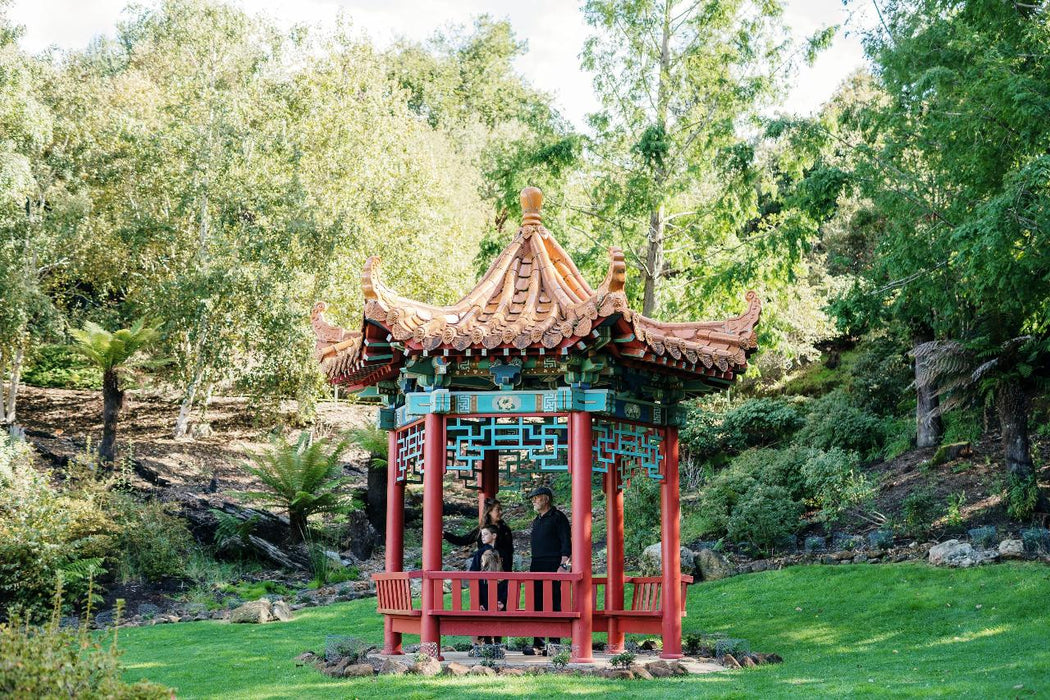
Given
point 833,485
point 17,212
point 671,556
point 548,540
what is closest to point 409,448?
point 548,540

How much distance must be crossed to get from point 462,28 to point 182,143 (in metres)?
28.9

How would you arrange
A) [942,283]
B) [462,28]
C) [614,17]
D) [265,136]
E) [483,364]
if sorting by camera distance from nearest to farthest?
[483,364], [942,283], [614,17], [265,136], [462,28]

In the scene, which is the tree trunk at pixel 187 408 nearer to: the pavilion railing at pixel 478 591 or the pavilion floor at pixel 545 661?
the pavilion railing at pixel 478 591

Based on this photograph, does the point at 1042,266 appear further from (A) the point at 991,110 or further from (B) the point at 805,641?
→ (B) the point at 805,641

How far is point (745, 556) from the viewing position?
60.2 feet

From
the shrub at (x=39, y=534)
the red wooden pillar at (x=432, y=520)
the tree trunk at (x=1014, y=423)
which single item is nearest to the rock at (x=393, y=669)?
the red wooden pillar at (x=432, y=520)

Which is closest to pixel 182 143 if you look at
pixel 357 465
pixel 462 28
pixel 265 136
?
pixel 265 136

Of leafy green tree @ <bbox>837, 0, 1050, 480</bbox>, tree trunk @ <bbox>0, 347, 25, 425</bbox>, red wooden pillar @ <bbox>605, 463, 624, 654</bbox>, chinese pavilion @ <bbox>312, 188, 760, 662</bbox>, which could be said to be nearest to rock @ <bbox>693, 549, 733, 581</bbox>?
leafy green tree @ <bbox>837, 0, 1050, 480</bbox>

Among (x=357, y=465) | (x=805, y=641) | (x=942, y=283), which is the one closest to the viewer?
(x=805, y=641)

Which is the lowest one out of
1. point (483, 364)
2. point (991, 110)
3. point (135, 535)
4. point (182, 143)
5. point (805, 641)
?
point (805, 641)

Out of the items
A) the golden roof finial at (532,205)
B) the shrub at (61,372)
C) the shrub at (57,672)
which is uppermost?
the shrub at (61,372)

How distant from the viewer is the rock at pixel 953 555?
14983 millimetres

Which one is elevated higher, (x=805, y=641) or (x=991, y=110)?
(x=991, y=110)

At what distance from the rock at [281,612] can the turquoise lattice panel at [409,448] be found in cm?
492
